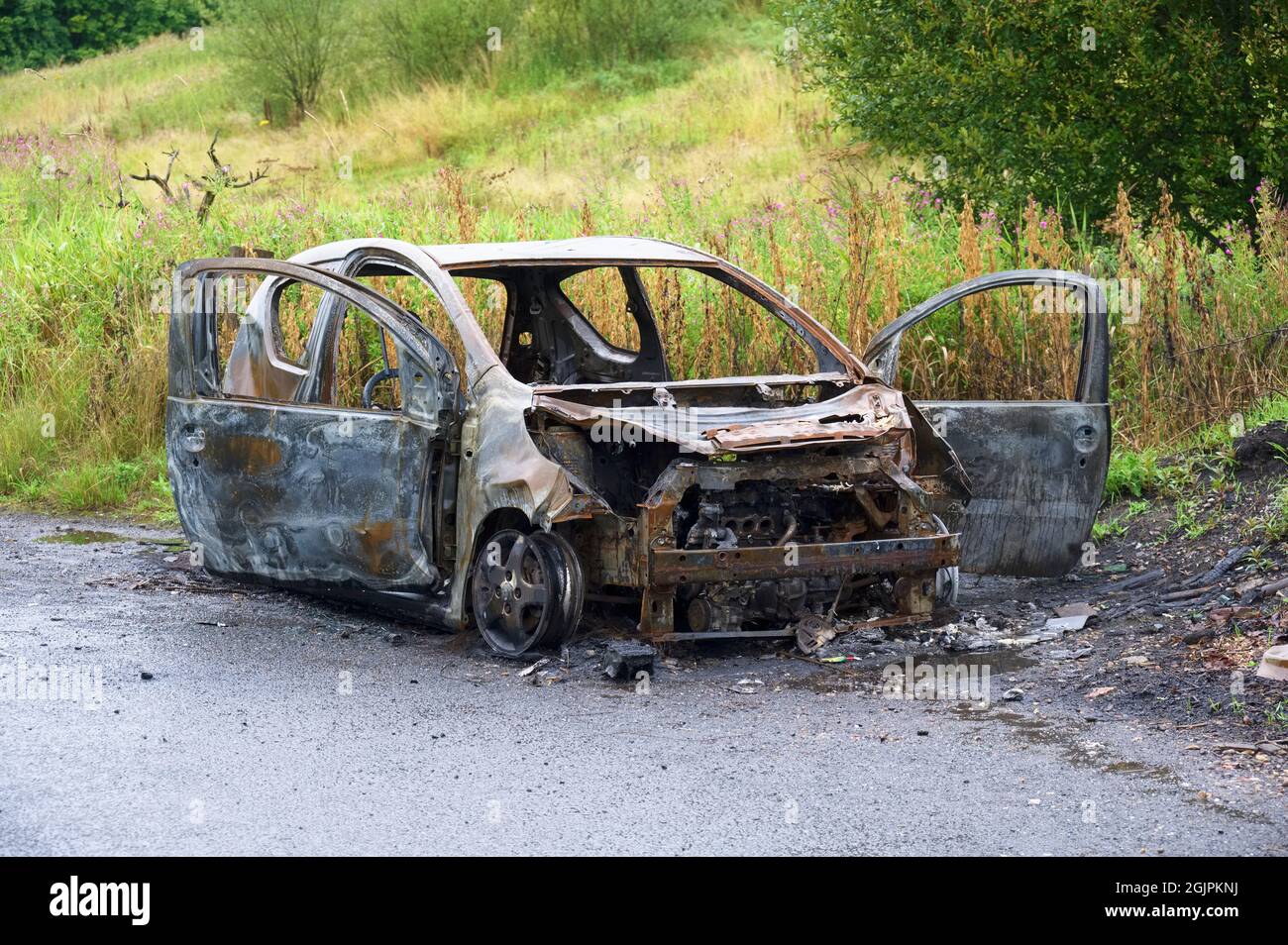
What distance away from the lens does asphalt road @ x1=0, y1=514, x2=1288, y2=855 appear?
470cm

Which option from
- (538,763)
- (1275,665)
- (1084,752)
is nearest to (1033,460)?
(1275,665)

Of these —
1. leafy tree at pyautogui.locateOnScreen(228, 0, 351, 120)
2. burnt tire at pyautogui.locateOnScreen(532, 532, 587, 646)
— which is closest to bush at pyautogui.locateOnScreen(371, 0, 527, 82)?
leafy tree at pyautogui.locateOnScreen(228, 0, 351, 120)

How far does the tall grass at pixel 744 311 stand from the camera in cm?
1011

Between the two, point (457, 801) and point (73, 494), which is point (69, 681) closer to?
point (457, 801)

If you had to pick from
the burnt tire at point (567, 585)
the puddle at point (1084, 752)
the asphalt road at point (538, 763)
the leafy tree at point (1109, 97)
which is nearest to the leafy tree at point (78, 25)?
the leafy tree at point (1109, 97)

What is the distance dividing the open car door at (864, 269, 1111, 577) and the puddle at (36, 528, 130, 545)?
220 inches

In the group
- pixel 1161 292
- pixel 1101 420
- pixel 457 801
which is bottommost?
pixel 457 801

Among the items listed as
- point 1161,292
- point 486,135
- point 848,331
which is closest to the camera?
point 1161,292

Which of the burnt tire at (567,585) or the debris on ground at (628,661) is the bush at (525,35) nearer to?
the burnt tire at (567,585)

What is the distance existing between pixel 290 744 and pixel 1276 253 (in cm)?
781

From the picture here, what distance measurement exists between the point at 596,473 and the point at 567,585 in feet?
1.92

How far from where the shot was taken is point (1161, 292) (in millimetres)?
10273

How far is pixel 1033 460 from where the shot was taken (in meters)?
7.86

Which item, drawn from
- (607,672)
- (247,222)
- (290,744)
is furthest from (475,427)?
(247,222)
